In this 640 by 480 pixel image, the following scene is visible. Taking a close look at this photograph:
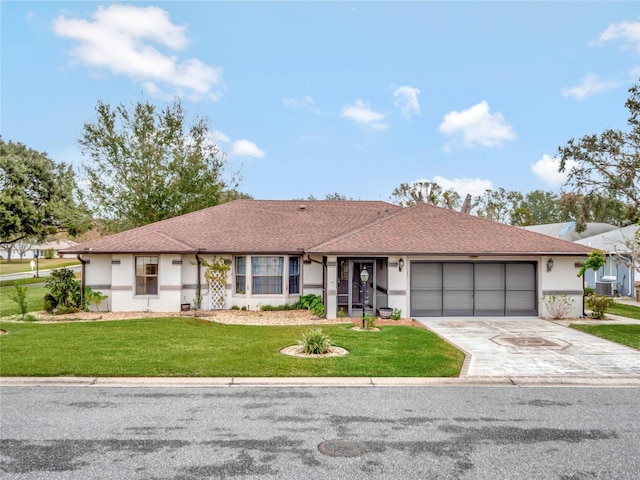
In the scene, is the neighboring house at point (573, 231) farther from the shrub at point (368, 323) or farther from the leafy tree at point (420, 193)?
the shrub at point (368, 323)

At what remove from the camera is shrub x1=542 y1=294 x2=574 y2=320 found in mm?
17266

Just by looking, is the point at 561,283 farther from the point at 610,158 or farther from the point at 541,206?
the point at 541,206

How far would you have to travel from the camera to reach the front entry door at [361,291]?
56.2 ft

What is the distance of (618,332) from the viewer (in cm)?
1434

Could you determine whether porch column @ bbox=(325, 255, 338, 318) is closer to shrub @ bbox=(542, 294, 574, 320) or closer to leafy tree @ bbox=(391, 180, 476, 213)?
shrub @ bbox=(542, 294, 574, 320)

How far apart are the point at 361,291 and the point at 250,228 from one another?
20.6ft

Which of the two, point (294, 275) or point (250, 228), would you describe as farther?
point (250, 228)

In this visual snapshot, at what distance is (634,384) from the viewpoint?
899cm

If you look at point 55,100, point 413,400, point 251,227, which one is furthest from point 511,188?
point 413,400

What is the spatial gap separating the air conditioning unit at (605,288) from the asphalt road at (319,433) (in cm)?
2080

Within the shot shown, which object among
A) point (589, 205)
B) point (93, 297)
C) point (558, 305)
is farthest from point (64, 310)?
point (589, 205)

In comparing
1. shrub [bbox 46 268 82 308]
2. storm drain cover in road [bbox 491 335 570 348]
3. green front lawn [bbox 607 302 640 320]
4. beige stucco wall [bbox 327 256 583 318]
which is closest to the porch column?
beige stucco wall [bbox 327 256 583 318]

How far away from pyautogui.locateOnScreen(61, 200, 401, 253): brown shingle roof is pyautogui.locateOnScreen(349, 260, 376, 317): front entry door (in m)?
2.56

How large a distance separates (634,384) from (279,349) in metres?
8.16
